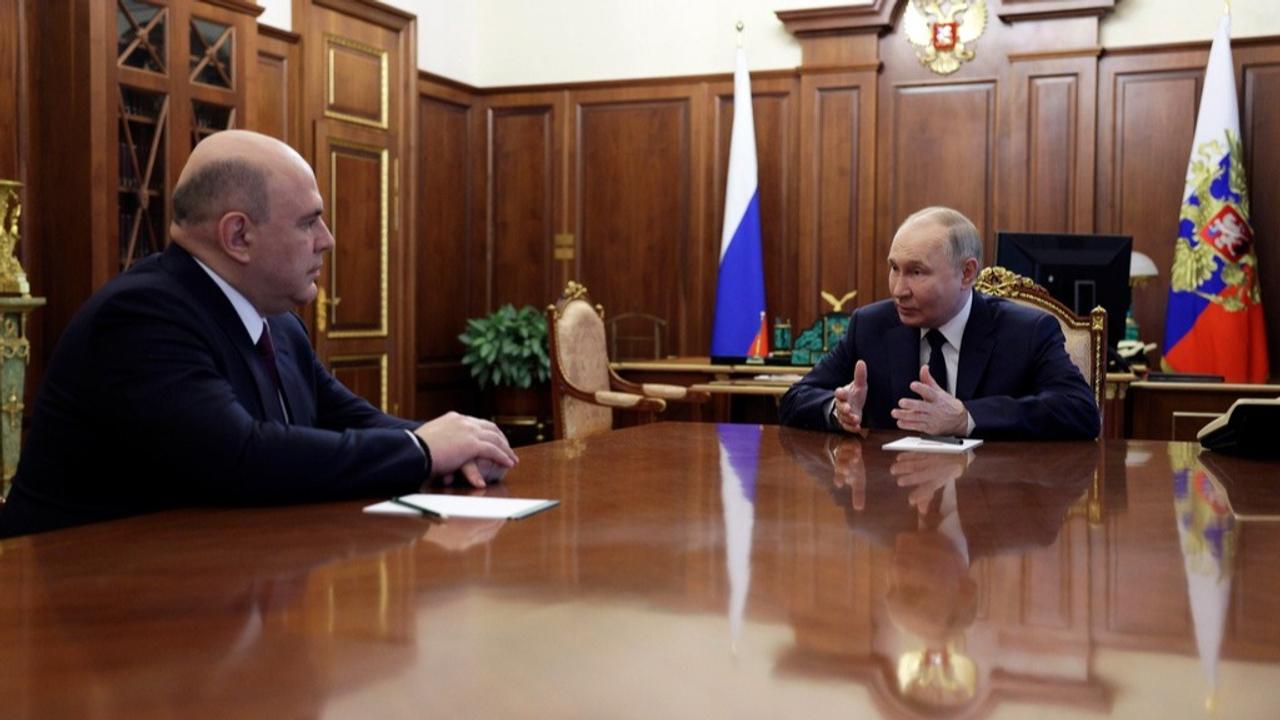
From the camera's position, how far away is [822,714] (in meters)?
0.90

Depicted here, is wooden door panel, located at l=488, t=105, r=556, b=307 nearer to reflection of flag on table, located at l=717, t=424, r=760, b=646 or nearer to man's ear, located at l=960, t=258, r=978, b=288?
man's ear, located at l=960, t=258, r=978, b=288

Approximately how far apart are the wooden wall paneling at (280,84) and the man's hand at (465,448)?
5.00 metres

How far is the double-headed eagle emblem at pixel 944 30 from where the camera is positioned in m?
7.43

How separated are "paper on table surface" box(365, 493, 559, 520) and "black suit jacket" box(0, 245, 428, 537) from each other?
10 centimetres

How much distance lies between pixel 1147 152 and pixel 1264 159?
593 millimetres

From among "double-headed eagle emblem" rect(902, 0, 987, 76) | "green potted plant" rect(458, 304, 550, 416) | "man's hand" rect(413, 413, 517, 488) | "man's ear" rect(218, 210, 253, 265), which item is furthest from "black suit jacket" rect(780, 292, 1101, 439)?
"green potted plant" rect(458, 304, 550, 416)

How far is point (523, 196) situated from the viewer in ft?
28.3

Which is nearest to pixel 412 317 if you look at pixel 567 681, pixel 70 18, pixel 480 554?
pixel 70 18

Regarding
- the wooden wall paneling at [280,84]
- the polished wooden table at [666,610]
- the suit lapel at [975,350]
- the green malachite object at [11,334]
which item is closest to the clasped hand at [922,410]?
the suit lapel at [975,350]

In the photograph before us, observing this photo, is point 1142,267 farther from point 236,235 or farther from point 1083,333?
point 236,235

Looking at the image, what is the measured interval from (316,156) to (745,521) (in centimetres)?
575

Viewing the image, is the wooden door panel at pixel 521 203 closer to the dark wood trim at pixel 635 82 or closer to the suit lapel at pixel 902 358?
the dark wood trim at pixel 635 82

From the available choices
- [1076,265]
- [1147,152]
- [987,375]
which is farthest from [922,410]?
[1147,152]

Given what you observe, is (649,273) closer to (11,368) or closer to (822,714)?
(11,368)
